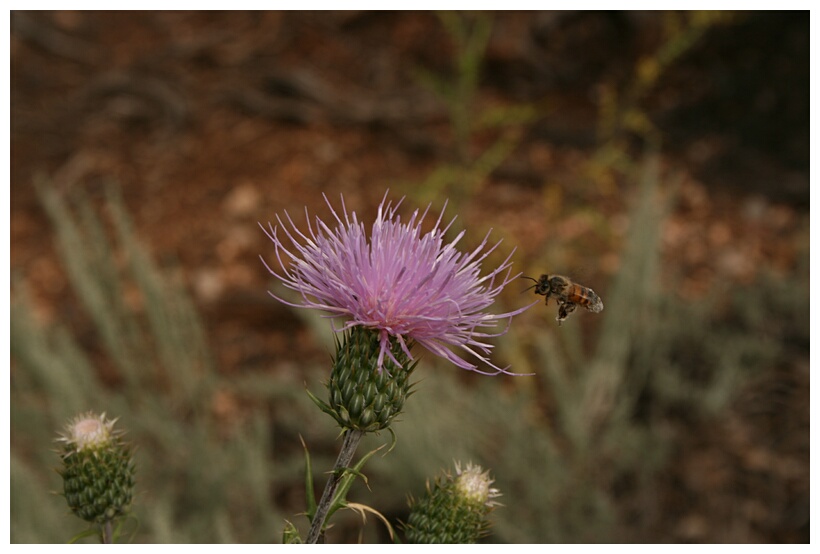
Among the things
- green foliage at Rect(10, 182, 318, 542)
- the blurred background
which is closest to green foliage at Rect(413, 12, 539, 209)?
the blurred background

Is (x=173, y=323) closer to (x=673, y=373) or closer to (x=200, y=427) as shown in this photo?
(x=200, y=427)

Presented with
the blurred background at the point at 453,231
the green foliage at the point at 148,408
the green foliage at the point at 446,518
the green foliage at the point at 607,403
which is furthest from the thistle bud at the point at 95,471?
the green foliage at the point at 607,403

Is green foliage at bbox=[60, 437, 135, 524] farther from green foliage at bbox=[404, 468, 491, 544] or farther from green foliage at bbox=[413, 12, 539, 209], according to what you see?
green foliage at bbox=[413, 12, 539, 209]

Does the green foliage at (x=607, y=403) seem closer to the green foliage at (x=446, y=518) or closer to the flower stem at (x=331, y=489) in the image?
the green foliage at (x=446, y=518)

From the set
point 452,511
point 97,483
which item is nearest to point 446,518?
point 452,511

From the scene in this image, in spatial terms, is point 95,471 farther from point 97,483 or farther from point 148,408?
point 148,408

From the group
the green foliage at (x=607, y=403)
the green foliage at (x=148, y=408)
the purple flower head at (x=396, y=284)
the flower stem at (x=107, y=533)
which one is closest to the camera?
the purple flower head at (x=396, y=284)
